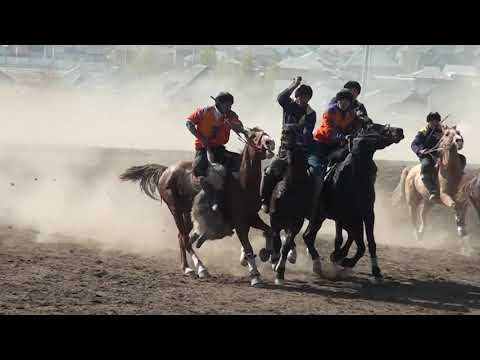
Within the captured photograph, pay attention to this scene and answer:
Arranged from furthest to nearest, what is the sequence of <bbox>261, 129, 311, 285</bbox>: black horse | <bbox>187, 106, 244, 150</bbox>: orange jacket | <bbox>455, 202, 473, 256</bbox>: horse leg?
<bbox>455, 202, 473, 256</bbox>: horse leg
<bbox>187, 106, 244, 150</bbox>: orange jacket
<bbox>261, 129, 311, 285</bbox>: black horse

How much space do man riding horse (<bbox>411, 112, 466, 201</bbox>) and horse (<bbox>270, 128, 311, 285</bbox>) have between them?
5.73 metres

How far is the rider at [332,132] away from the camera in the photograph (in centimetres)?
1291

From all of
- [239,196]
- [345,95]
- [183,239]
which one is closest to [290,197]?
[239,196]

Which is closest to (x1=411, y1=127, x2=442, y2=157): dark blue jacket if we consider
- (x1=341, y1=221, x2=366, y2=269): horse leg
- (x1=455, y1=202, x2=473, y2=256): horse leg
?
(x1=455, y1=202, x2=473, y2=256): horse leg

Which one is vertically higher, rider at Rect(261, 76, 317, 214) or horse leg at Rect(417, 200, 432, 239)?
rider at Rect(261, 76, 317, 214)

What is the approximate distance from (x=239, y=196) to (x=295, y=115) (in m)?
1.48

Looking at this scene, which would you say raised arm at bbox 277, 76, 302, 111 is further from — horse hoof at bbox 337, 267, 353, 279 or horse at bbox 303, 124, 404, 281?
horse hoof at bbox 337, 267, 353, 279

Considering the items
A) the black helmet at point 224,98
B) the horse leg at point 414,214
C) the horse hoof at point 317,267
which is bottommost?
the horse hoof at point 317,267

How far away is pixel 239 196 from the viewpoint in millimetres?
12117

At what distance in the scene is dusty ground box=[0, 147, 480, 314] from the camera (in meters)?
10.5

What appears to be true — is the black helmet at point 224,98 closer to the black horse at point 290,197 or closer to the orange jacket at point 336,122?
the black horse at point 290,197

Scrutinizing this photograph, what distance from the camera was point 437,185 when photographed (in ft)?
57.8

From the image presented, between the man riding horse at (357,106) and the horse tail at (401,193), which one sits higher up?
the man riding horse at (357,106)

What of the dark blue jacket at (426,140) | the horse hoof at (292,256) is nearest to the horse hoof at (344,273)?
the horse hoof at (292,256)
